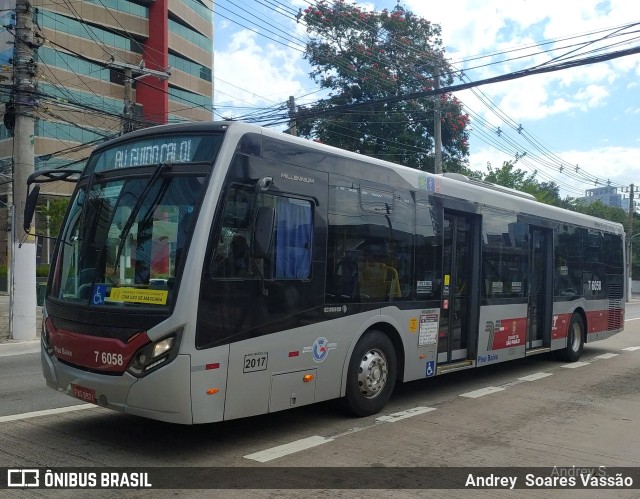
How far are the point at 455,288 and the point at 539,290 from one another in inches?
128

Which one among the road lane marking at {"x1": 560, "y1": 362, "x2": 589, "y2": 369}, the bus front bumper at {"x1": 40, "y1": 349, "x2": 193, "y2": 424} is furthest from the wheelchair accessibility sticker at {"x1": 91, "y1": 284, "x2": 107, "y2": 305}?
the road lane marking at {"x1": 560, "y1": 362, "x2": 589, "y2": 369}

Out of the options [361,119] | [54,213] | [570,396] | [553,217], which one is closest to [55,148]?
[54,213]

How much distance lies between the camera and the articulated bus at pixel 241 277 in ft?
17.9

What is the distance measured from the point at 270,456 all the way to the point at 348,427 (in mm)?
1391

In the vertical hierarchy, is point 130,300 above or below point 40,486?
above

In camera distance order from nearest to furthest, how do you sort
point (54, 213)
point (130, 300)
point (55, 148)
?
1. point (130, 300)
2. point (54, 213)
3. point (55, 148)

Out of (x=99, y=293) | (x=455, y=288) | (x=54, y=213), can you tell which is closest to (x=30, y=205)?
(x=99, y=293)

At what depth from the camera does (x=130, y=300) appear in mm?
5594

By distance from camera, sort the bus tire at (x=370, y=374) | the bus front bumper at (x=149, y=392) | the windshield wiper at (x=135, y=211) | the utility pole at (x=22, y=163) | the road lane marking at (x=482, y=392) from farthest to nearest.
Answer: the utility pole at (x=22, y=163)
the road lane marking at (x=482, y=392)
the bus tire at (x=370, y=374)
the windshield wiper at (x=135, y=211)
the bus front bumper at (x=149, y=392)

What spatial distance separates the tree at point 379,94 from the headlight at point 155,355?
971 inches

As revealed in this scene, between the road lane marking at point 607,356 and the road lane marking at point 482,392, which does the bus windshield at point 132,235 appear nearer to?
the road lane marking at point 482,392

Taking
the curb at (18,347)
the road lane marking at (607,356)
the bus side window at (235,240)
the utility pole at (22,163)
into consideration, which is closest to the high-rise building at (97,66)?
the utility pole at (22,163)

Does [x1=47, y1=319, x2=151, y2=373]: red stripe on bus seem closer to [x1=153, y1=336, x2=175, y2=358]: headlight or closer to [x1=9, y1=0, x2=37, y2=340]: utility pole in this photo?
[x1=153, y1=336, x2=175, y2=358]: headlight

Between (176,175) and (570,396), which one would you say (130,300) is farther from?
(570,396)
